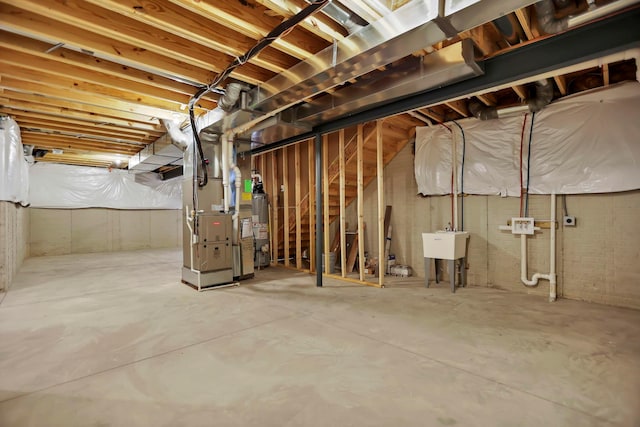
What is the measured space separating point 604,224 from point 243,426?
397 centimetres

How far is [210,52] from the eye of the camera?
2836 millimetres

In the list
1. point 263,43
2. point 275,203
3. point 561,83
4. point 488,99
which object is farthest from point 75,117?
point 561,83

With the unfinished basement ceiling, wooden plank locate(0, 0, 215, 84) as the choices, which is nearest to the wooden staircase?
the unfinished basement ceiling

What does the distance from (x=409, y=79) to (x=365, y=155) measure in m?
2.28

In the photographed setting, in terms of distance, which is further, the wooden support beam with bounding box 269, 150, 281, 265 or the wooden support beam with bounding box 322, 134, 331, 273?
the wooden support beam with bounding box 269, 150, 281, 265

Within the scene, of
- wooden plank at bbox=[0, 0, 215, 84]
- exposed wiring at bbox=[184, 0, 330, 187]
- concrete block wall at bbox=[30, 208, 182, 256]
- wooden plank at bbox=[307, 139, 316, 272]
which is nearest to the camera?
exposed wiring at bbox=[184, 0, 330, 187]

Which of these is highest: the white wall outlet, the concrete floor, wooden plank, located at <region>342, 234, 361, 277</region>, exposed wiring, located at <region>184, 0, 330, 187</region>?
exposed wiring, located at <region>184, 0, 330, 187</region>

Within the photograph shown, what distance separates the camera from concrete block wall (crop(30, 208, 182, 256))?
7.74 meters

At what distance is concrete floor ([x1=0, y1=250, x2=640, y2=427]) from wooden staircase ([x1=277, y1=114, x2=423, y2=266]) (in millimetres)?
2150

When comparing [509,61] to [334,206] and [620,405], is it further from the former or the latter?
[334,206]

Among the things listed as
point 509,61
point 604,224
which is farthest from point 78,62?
point 604,224

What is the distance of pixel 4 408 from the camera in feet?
5.31

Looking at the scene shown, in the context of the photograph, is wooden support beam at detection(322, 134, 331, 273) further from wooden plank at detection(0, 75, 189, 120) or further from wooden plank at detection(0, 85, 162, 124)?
wooden plank at detection(0, 85, 162, 124)

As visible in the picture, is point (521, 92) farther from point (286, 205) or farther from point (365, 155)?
point (286, 205)
